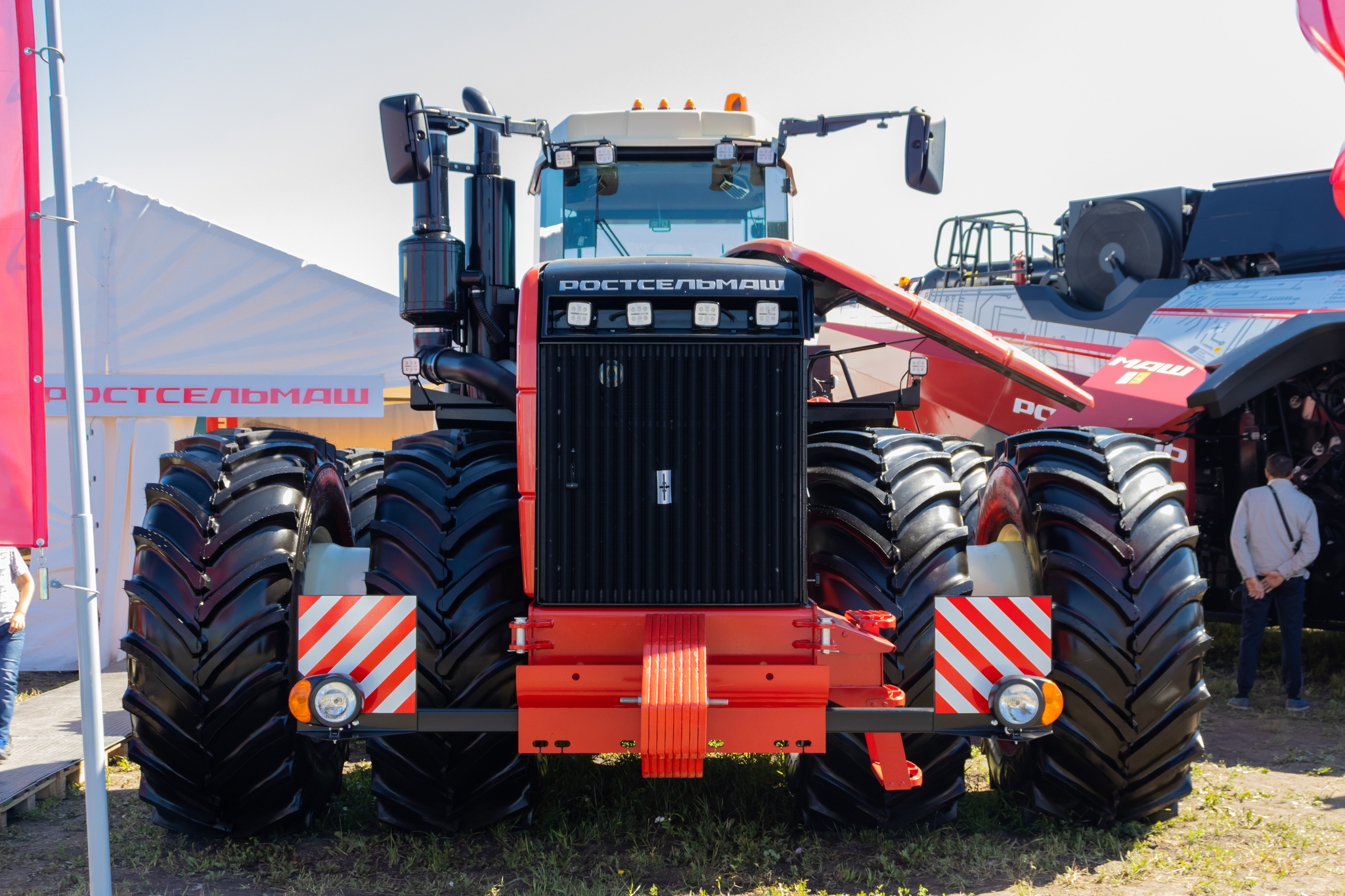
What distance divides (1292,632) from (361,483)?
6171mm

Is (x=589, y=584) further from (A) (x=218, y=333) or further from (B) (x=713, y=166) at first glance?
(A) (x=218, y=333)

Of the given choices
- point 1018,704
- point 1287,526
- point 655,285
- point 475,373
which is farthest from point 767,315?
point 1287,526

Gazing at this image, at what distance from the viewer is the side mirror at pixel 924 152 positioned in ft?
16.6

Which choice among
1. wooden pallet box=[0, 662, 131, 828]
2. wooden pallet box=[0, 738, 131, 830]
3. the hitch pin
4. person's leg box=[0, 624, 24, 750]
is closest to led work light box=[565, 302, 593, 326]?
the hitch pin

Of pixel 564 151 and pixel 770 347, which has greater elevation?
pixel 564 151

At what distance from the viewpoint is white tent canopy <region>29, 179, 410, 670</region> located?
8.79 meters

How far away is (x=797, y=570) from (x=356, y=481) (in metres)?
3.00

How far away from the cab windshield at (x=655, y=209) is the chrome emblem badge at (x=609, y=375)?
1.78m

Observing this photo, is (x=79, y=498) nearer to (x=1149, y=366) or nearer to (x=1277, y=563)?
(x=1277, y=563)

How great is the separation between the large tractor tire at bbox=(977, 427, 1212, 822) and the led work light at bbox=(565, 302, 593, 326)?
199 centimetres

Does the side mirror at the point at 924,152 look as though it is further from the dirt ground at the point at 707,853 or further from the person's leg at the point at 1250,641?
the person's leg at the point at 1250,641

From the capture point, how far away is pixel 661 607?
12.7 feet

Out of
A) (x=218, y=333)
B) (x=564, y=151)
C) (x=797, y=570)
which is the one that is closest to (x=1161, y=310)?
(x=564, y=151)

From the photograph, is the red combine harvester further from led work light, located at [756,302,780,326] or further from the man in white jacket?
the man in white jacket
